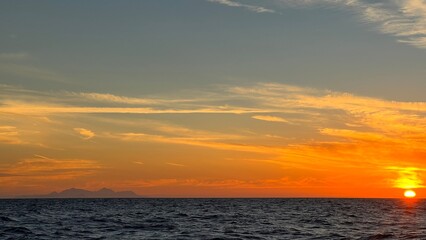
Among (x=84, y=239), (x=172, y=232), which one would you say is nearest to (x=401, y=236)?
(x=172, y=232)

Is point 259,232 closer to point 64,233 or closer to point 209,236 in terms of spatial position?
point 209,236

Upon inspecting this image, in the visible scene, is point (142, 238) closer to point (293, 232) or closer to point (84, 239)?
point (84, 239)

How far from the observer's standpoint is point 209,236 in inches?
2163

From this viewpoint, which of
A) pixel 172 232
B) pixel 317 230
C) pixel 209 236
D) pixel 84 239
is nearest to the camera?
pixel 84 239

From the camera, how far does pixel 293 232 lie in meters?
60.9

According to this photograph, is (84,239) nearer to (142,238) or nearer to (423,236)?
(142,238)

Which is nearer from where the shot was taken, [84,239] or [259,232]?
[84,239]

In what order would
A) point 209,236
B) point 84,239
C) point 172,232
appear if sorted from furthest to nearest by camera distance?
point 172,232 < point 209,236 < point 84,239

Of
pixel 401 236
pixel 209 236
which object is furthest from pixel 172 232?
pixel 401 236

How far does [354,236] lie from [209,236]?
15.2 metres

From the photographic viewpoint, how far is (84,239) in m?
51.5

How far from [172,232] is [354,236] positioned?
19.5 metres

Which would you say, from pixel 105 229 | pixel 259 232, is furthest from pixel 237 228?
pixel 105 229

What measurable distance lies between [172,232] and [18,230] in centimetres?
1754
